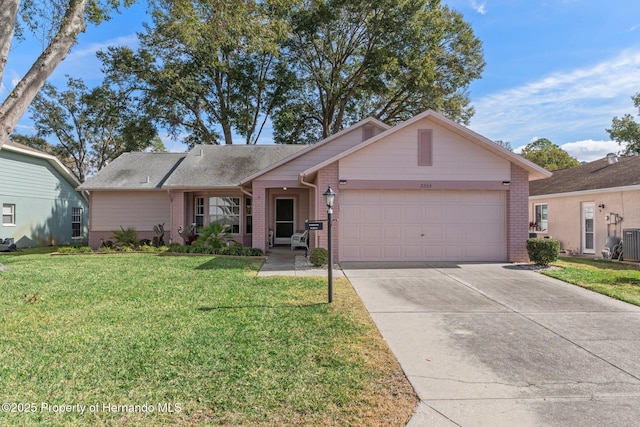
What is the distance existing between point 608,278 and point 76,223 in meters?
26.2

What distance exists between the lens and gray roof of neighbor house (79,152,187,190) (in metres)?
17.5

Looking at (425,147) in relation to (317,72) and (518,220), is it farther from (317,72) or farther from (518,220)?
(317,72)

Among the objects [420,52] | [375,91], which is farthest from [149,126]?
[420,52]

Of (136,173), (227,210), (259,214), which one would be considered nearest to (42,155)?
(136,173)

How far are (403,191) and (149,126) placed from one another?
71.4 ft

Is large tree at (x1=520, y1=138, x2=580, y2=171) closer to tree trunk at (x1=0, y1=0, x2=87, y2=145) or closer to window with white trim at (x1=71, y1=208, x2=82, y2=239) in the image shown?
window with white trim at (x1=71, y1=208, x2=82, y2=239)

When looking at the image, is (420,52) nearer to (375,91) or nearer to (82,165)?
(375,91)

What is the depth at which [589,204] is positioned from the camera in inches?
592

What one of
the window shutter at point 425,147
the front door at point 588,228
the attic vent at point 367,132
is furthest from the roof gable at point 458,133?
the front door at point 588,228

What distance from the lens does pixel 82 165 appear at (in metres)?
36.3

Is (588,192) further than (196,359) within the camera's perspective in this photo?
Yes

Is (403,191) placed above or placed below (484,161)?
below

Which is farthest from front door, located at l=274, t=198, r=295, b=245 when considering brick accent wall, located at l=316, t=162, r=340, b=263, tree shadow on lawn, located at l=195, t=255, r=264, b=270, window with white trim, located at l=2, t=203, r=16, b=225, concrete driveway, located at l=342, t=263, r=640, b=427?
window with white trim, located at l=2, t=203, r=16, b=225

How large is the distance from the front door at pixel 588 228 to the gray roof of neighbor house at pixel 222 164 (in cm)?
1343
